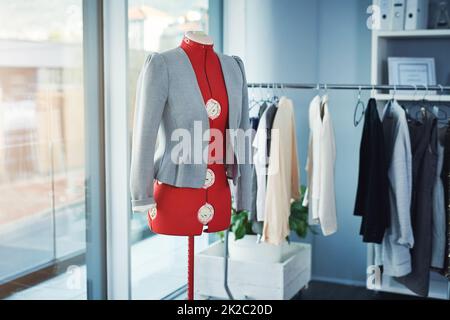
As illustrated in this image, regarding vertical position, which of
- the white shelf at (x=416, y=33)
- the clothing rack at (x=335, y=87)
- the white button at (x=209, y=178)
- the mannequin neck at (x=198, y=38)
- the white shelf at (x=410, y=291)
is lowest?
the white shelf at (x=410, y=291)

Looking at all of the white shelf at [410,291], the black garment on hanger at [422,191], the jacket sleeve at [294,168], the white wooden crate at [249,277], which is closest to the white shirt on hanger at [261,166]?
the jacket sleeve at [294,168]

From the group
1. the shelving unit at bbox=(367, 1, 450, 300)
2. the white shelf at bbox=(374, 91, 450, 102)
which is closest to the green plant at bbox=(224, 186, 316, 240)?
the shelving unit at bbox=(367, 1, 450, 300)

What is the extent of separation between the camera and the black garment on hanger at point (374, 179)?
9.25 ft

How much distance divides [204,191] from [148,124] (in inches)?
12.5

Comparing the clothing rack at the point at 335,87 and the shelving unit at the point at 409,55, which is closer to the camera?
the clothing rack at the point at 335,87

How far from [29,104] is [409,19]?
1934 mm

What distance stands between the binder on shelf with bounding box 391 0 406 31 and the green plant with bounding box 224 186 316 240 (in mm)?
1031

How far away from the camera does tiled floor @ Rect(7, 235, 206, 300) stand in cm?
277

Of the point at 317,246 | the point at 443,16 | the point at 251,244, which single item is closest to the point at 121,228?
the point at 251,244

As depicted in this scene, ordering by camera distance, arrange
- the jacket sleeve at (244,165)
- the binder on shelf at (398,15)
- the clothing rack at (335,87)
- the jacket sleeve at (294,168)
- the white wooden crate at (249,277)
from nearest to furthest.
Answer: the jacket sleeve at (244,165) < the clothing rack at (335,87) < the jacket sleeve at (294,168) < the white wooden crate at (249,277) < the binder on shelf at (398,15)

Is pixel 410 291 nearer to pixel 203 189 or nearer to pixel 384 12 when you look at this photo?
pixel 384 12

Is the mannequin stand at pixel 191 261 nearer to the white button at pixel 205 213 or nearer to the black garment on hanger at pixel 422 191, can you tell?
the white button at pixel 205 213

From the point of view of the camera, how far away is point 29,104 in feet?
8.36
